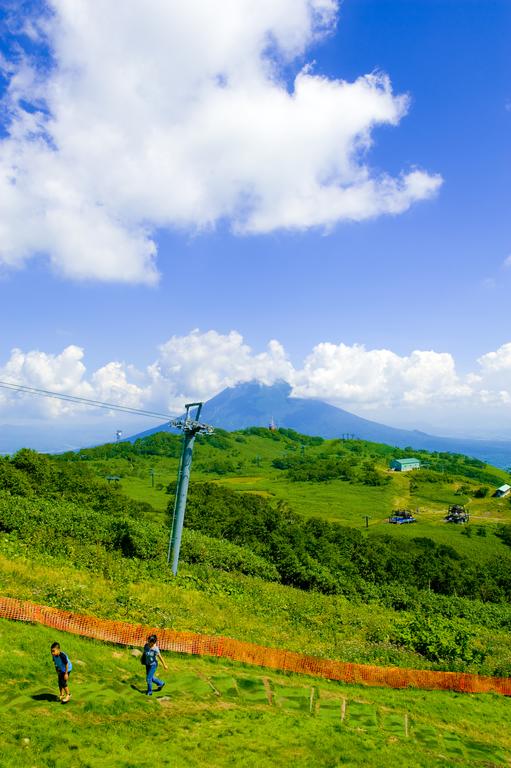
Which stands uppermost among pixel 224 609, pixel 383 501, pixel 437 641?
pixel 383 501

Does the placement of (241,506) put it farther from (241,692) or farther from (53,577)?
(241,692)

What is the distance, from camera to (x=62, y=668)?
17141mm

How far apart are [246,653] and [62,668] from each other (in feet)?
41.9

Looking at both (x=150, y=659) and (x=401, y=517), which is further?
(x=401, y=517)

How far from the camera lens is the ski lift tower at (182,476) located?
1787 inches

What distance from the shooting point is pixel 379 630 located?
4019cm

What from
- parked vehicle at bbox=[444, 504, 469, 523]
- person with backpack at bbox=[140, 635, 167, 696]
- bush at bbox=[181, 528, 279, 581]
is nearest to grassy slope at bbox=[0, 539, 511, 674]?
bush at bbox=[181, 528, 279, 581]

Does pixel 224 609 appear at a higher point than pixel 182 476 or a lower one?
lower

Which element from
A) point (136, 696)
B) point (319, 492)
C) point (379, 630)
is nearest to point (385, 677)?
point (379, 630)

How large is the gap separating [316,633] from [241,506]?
5488cm

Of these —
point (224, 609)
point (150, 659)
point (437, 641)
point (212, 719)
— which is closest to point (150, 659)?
point (150, 659)

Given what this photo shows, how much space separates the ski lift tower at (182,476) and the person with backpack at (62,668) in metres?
27.5

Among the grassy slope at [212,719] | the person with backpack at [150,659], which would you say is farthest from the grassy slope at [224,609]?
the person with backpack at [150,659]

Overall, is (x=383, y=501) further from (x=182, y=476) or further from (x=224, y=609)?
(x=224, y=609)
